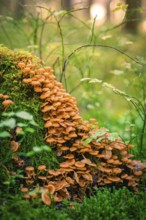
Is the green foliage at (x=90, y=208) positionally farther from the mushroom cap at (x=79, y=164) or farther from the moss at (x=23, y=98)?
the moss at (x=23, y=98)

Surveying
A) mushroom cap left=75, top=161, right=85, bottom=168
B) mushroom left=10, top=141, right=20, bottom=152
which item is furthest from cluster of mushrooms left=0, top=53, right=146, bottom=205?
mushroom left=10, top=141, right=20, bottom=152

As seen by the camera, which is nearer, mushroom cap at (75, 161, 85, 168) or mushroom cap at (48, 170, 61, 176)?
mushroom cap at (48, 170, 61, 176)

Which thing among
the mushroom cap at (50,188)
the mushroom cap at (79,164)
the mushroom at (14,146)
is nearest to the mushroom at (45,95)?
the mushroom at (14,146)

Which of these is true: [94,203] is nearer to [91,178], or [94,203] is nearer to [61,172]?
[91,178]

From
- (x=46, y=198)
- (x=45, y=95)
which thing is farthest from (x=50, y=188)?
(x=45, y=95)

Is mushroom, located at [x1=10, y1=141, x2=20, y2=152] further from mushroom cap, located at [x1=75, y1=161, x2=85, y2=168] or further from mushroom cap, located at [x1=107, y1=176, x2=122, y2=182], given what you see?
mushroom cap, located at [x1=107, y1=176, x2=122, y2=182]

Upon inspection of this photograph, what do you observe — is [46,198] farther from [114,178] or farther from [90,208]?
[114,178]

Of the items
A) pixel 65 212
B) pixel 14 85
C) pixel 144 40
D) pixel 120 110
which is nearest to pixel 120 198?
pixel 65 212

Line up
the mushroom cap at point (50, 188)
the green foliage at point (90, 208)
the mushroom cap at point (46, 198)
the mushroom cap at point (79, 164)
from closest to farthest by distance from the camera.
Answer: the green foliage at point (90, 208) < the mushroom cap at point (46, 198) < the mushroom cap at point (50, 188) < the mushroom cap at point (79, 164)
